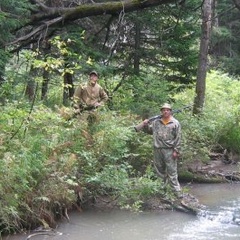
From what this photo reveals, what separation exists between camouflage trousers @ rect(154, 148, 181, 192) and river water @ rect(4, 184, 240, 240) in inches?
36.4

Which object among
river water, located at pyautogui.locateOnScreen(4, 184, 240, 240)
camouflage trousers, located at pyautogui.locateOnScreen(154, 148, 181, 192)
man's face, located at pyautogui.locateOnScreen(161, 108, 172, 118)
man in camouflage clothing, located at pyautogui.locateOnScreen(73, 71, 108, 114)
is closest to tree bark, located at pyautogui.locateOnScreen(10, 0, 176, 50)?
man in camouflage clothing, located at pyautogui.locateOnScreen(73, 71, 108, 114)

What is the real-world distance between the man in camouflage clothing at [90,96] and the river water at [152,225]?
299 centimetres

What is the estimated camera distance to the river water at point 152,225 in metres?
8.25

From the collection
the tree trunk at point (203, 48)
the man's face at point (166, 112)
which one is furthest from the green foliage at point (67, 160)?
the tree trunk at point (203, 48)

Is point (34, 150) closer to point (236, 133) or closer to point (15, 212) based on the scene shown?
point (15, 212)

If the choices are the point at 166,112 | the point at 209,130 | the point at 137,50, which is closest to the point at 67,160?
the point at 166,112

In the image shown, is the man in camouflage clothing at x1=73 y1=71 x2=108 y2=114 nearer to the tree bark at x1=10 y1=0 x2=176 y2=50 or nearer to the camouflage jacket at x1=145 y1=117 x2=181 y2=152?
the camouflage jacket at x1=145 y1=117 x2=181 y2=152

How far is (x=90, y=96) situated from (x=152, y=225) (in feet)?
13.4

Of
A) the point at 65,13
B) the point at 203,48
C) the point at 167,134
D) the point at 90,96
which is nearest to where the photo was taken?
the point at 65,13

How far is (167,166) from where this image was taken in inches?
432

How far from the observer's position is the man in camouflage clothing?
38.1 feet

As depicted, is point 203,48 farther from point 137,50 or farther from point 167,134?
point 167,134

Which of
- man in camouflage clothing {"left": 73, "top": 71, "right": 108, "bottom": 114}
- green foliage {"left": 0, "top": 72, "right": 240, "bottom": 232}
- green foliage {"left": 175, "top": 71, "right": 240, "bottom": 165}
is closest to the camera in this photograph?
green foliage {"left": 0, "top": 72, "right": 240, "bottom": 232}

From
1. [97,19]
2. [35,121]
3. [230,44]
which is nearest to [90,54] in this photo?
[97,19]
